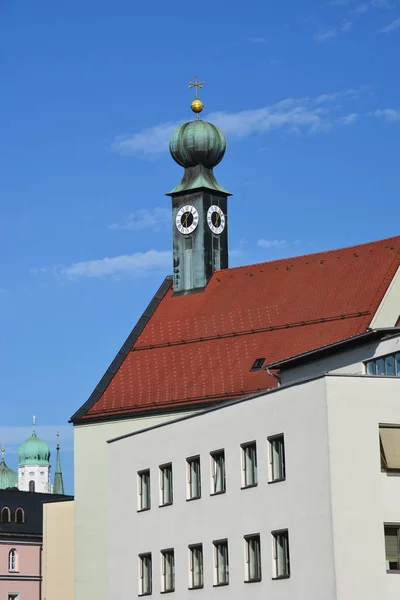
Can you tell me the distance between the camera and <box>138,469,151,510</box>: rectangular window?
48219 mm

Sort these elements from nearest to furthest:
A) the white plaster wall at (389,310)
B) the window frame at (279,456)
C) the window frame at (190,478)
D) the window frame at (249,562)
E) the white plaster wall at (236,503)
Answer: the white plaster wall at (236,503) → the window frame at (279,456) → the window frame at (249,562) → the window frame at (190,478) → the white plaster wall at (389,310)

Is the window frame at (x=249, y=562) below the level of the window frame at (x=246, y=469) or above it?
below

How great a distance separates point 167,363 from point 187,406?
3.36 metres

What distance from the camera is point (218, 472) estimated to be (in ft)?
144

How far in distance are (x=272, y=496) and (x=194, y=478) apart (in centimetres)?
534

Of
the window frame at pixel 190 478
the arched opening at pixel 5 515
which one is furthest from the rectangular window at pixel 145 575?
the arched opening at pixel 5 515

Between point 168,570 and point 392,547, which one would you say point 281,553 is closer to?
point 392,547

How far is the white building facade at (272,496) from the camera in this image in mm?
37281

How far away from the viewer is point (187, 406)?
5916cm

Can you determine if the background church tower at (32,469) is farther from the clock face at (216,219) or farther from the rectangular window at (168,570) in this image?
the rectangular window at (168,570)

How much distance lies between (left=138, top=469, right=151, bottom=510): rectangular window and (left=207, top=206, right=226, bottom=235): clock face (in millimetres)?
21083

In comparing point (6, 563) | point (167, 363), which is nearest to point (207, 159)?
point (167, 363)

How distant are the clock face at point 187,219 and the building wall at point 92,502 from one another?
1059 cm

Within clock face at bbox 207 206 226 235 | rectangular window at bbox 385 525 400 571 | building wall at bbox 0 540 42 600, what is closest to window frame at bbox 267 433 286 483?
rectangular window at bbox 385 525 400 571
